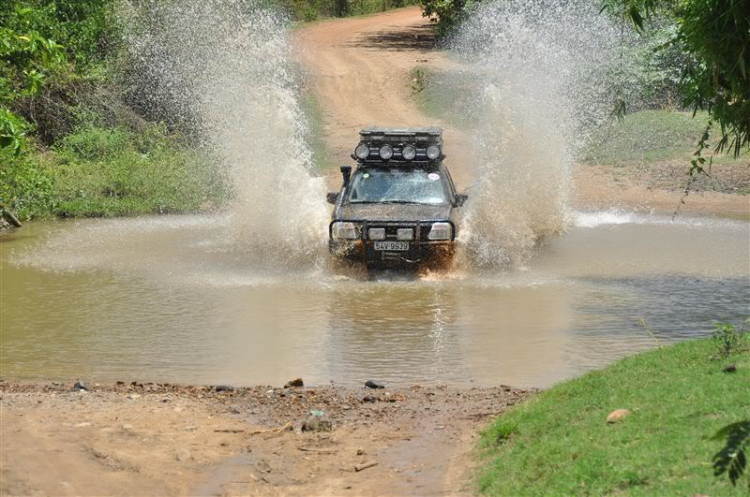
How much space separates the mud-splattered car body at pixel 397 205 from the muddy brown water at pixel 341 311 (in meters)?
0.42

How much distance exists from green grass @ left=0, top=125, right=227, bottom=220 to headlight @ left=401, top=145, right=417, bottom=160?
7.41m

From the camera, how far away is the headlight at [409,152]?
56.6 ft

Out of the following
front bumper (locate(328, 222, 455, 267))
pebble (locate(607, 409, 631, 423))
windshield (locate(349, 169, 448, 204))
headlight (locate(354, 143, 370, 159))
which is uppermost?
headlight (locate(354, 143, 370, 159))

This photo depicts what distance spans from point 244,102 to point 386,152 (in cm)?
661

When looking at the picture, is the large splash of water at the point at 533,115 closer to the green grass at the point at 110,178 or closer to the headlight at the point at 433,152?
the headlight at the point at 433,152

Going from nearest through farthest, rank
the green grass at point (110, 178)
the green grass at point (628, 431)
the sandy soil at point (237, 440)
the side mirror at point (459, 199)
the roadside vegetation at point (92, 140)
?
the green grass at point (628, 431) < the sandy soil at point (237, 440) < the side mirror at point (459, 199) < the green grass at point (110, 178) < the roadside vegetation at point (92, 140)

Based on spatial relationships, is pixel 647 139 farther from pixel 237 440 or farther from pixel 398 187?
pixel 237 440

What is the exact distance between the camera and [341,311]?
1451 cm

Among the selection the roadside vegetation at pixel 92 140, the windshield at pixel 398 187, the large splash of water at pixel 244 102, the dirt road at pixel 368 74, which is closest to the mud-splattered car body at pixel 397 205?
the windshield at pixel 398 187

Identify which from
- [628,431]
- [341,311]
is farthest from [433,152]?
[628,431]

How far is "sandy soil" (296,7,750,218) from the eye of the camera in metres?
25.1

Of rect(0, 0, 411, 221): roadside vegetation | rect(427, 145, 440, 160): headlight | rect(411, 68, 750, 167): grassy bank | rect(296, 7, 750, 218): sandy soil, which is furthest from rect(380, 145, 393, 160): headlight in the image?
rect(411, 68, 750, 167): grassy bank

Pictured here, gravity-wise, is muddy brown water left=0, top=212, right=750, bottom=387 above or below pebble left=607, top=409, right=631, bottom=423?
below

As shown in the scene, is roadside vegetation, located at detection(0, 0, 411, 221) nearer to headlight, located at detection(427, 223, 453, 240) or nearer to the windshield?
the windshield
